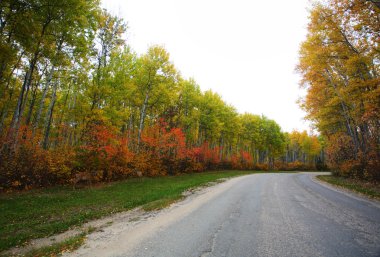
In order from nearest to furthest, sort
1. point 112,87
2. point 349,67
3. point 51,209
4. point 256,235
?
point 256,235, point 51,209, point 349,67, point 112,87

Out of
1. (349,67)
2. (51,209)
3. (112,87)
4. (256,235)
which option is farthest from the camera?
(112,87)

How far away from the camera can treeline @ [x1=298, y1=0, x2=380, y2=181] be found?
402 inches

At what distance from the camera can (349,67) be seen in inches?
489

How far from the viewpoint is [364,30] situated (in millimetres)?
10375

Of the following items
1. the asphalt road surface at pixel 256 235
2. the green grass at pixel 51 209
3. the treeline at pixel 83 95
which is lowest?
the green grass at pixel 51 209

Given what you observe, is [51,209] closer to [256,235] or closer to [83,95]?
[256,235]

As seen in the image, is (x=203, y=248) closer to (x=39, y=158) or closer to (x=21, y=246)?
(x=21, y=246)

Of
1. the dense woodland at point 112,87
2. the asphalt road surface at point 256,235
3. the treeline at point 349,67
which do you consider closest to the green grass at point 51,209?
the dense woodland at point 112,87

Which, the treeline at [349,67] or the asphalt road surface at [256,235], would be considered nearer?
the asphalt road surface at [256,235]

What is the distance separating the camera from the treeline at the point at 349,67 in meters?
10.2

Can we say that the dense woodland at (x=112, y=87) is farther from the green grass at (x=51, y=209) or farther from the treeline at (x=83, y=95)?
the green grass at (x=51, y=209)

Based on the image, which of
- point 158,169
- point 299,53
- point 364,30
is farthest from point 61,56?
point 299,53

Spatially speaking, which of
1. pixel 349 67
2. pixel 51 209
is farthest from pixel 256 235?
pixel 349 67

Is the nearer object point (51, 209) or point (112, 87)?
point (51, 209)
